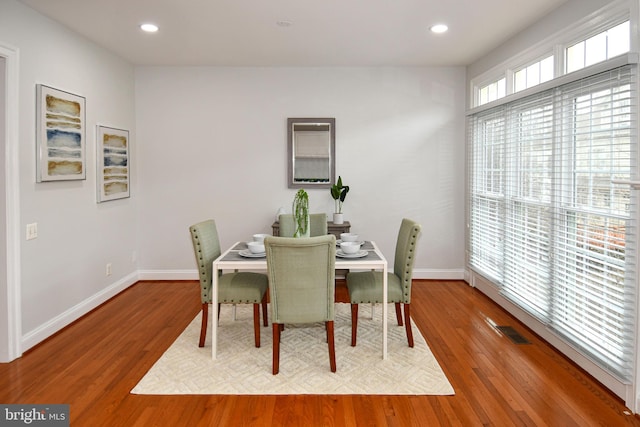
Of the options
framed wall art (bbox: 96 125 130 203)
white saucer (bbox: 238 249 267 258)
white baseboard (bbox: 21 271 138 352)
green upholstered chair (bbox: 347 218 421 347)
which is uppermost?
framed wall art (bbox: 96 125 130 203)

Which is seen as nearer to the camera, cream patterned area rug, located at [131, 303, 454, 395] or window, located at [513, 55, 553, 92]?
cream patterned area rug, located at [131, 303, 454, 395]

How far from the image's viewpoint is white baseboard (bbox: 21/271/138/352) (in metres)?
3.57

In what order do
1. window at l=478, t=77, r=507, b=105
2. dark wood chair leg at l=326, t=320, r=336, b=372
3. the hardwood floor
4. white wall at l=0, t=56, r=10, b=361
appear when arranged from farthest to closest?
window at l=478, t=77, r=507, b=105
white wall at l=0, t=56, r=10, b=361
dark wood chair leg at l=326, t=320, r=336, b=372
the hardwood floor

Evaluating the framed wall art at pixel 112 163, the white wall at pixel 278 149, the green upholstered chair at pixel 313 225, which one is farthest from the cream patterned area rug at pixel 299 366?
the white wall at pixel 278 149

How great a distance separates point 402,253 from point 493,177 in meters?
1.76

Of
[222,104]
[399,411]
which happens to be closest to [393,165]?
[222,104]

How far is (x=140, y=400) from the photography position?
2.74 meters

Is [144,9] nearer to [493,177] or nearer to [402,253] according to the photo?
[402,253]

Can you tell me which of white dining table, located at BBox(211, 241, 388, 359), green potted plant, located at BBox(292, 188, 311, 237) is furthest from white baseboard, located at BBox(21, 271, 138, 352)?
green potted plant, located at BBox(292, 188, 311, 237)

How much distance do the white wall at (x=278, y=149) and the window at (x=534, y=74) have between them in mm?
1291

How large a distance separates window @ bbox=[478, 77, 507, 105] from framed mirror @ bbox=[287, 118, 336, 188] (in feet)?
5.59

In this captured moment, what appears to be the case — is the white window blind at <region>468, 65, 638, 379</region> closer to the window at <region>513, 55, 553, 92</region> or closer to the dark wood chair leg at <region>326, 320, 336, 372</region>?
the window at <region>513, 55, 553, 92</region>

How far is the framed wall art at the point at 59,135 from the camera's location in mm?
3631

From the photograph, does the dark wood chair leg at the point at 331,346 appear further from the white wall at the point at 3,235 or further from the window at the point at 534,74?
the window at the point at 534,74
